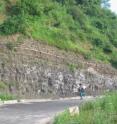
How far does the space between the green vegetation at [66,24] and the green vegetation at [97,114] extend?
24233 mm

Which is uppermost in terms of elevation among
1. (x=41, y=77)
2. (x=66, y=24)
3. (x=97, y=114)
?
(x=66, y=24)

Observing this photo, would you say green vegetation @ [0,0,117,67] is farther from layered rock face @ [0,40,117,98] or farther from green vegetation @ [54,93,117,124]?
green vegetation @ [54,93,117,124]

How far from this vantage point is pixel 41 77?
143 ft

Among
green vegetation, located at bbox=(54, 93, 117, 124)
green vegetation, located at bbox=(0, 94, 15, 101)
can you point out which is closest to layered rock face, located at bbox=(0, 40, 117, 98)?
green vegetation, located at bbox=(0, 94, 15, 101)

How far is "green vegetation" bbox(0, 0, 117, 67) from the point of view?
158 ft

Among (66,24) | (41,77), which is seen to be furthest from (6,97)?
(66,24)

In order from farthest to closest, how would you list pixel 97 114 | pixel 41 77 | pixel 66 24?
1. pixel 66 24
2. pixel 41 77
3. pixel 97 114

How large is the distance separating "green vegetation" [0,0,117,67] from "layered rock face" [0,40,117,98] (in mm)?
3021

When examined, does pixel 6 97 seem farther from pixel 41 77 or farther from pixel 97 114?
pixel 97 114

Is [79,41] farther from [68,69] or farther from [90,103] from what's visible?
[90,103]

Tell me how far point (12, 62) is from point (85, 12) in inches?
866

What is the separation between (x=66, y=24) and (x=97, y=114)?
3643 cm

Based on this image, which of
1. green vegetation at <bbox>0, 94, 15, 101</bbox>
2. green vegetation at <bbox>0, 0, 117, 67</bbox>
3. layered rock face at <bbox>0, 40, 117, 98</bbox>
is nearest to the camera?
green vegetation at <bbox>0, 94, 15, 101</bbox>

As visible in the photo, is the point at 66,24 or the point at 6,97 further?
the point at 66,24
